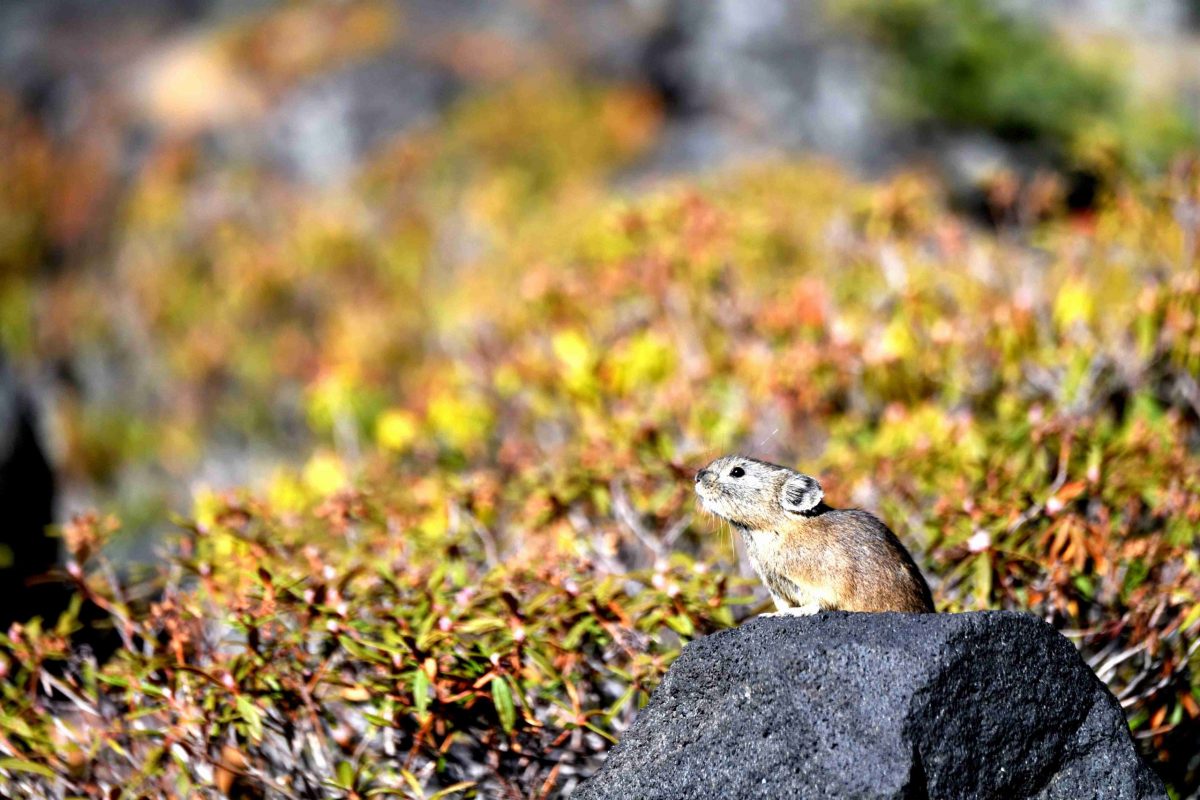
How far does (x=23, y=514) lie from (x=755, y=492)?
4.82 metres

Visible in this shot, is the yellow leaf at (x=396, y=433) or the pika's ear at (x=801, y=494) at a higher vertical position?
the pika's ear at (x=801, y=494)

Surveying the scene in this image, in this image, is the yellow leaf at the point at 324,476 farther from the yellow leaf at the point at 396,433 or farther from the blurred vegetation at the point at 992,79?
the blurred vegetation at the point at 992,79

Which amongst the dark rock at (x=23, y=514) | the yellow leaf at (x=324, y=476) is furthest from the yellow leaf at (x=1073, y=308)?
the dark rock at (x=23, y=514)

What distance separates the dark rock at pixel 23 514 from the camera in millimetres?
5980

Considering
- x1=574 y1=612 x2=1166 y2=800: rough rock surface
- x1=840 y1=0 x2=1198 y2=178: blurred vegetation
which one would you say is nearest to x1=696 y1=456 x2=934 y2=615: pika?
x1=574 y1=612 x2=1166 y2=800: rough rock surface

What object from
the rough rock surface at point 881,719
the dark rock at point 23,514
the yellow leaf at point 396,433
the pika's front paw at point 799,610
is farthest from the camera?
the yellow leaf at point 396,433

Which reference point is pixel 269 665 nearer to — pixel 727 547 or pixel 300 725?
pixel 300 725

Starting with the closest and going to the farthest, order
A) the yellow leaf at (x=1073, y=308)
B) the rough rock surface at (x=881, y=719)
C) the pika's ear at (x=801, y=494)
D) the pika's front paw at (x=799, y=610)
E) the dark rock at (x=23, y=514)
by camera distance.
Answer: the rough rock surface at (x=881, y=719)
the pika's front paw at (x=799, y=610)
the pika's ear at (x=801, y=494)
the dark rock at (x=23, y=514)
the yellow leaf at (x=1073, y=308)

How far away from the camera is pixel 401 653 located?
11.6 feet

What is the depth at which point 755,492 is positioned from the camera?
3.65 m

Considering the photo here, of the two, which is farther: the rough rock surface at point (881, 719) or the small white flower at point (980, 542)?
the small white flower at point (980, 542)

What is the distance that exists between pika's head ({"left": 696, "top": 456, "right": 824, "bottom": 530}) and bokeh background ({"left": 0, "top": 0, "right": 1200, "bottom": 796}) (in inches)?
13.3

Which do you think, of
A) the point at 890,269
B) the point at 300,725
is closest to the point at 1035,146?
the point at 890,269

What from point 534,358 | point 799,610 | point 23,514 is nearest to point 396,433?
point 534,358
